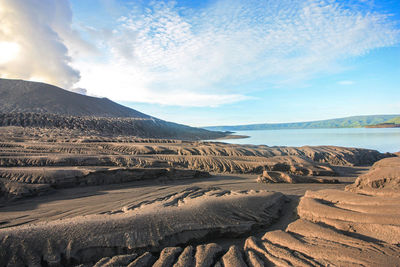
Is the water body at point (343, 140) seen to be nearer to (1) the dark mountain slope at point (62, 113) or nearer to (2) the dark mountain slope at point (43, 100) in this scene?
(1) the dark mountain slope at point (62, 113)

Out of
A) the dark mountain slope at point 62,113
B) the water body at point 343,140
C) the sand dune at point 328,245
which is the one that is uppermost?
the dark mountain slope at point 62,113

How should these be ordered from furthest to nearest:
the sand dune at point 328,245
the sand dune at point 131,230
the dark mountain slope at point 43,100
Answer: the dark mountain slope at point 43,100 → the sand dune at point 131,230 → the sand dune at point 328,245

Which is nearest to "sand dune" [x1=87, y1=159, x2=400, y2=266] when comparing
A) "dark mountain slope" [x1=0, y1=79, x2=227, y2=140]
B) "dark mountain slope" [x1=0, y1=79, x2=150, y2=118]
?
"dark mountain slope" [x1=0, y1=79, x2=227, y2=140]

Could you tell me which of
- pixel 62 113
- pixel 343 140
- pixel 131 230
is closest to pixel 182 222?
pixel 131 230

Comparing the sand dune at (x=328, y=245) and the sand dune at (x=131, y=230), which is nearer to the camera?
the sand dune at (x=328, y=245)

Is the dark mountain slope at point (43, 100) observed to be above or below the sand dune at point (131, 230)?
above

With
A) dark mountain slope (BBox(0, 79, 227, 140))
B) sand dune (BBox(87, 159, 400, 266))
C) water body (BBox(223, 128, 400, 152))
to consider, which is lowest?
sand dune (BBox(87, 159, 400, 266))

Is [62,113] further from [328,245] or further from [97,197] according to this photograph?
[328,245]

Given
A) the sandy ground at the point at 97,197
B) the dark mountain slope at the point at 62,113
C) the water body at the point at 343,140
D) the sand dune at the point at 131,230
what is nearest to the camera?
the sand dune at the point at 131,230

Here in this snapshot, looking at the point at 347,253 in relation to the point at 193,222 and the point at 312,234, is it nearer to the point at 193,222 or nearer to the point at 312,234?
the point at 312,234

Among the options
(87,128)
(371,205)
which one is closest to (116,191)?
(371,205)

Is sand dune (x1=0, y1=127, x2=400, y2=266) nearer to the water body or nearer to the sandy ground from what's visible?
the sandy ground

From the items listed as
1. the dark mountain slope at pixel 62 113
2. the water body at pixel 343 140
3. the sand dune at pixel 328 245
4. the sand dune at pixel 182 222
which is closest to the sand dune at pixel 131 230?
the sand dune at pixel 182 222

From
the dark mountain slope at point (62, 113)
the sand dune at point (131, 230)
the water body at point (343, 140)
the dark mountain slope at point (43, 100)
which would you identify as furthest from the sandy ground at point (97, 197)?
the dark mountain slope at point (43, 100)
